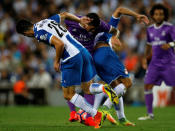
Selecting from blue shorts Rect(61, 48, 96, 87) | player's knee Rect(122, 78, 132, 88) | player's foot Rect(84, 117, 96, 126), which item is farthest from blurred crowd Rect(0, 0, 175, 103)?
blue shorts Rect(61, 48, 96, 87)

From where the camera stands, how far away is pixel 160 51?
445 inches

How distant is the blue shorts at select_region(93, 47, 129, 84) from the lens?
9484 millimetres

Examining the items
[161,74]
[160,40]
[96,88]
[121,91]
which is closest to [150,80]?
[161,74]

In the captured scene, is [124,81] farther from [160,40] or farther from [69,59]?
[160,40]

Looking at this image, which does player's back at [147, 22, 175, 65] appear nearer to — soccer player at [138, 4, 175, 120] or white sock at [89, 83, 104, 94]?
soccer player at [138, 4, 175, 120]

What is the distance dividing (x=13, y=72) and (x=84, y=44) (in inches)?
456

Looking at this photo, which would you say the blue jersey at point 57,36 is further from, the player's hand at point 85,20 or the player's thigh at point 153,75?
the player's thigh at point 153,75

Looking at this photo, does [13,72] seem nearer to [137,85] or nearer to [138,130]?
[137,85]

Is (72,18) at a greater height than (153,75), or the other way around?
(72,18)

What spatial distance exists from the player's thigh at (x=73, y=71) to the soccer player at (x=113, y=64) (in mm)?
845

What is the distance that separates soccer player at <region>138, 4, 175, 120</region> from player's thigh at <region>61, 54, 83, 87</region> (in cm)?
293

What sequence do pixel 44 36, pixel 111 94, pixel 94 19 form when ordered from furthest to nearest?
1. pixel 94 19
2. pixel 44 36
3. pixel 111 94

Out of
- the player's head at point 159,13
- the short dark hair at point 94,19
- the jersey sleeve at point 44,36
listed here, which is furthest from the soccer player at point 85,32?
the player's head at point 159,13

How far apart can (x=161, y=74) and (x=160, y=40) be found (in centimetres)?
78
